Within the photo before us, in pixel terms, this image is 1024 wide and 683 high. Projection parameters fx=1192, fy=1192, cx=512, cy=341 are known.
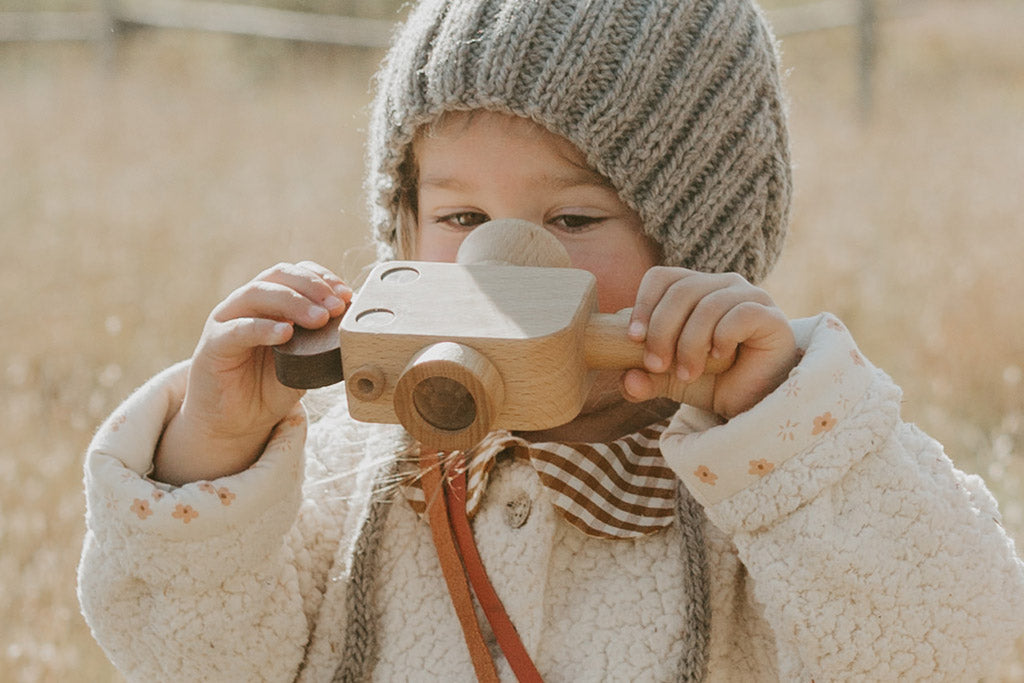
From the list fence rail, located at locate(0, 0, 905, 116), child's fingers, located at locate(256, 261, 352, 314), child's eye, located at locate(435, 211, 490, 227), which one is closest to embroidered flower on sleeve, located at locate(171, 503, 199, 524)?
child's fingers, located at locate(256, 261, 352, 314)

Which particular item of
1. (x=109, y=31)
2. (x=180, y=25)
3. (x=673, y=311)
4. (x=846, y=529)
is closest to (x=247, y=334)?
(x=673, y=311)

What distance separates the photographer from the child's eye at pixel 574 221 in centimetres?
178

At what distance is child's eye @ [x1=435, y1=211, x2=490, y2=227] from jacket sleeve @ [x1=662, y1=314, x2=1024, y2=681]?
49 centimetres

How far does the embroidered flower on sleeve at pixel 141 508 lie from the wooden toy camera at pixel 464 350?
369mm

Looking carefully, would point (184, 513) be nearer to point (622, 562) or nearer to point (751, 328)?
point (622, 562)

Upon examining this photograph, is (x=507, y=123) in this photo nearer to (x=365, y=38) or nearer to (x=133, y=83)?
(x=133, y=83)

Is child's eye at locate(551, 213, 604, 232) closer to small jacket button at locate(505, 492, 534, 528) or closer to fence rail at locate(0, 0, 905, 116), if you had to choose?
small jacket button at locate(505, 492, 534, 528)

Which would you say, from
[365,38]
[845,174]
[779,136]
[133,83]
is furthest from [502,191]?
[365,38]

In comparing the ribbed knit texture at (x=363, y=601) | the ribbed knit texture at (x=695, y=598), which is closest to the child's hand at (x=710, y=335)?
the ribbed knit texture at (x=695, y=598)

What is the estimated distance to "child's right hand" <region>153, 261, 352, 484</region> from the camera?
151cm

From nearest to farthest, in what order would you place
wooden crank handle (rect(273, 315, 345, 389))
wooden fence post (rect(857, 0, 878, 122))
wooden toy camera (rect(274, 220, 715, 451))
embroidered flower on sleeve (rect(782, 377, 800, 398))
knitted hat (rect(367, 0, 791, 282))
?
→ wooden toy camera (rect(274, 220, 715, 451)), wooden crank handle (rect(273, 315, 345, 389)), embroidered flower on sleeve (rect(782, 377, 800, 398)), knitted hat (rect(367, 0, 791, 282)), wooden fence post (rect(857, 0, 878, 122))

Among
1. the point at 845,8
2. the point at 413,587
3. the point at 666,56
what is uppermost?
the point at 666,56

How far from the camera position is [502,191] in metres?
1.76

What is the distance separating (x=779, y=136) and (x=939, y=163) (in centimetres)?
380
